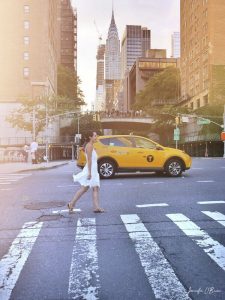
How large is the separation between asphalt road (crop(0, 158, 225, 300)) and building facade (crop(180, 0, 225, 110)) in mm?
62121

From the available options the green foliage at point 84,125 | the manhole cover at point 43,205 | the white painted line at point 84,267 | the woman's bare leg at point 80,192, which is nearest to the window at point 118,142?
the manhole cover at point 43,205

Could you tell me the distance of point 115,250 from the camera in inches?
227

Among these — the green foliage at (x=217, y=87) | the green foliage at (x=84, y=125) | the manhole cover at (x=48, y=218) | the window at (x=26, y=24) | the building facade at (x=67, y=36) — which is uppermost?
the building facade at (x=67, y=36)

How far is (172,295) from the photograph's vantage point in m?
4.02

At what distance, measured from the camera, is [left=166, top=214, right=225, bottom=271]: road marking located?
17.5 feet

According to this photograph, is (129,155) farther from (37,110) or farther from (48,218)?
(37,110)

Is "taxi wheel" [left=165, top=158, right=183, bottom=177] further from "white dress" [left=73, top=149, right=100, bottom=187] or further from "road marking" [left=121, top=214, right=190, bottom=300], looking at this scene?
"road marking" [left=121, top=214, right=190, bottom=300]

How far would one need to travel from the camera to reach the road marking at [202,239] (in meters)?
5.34

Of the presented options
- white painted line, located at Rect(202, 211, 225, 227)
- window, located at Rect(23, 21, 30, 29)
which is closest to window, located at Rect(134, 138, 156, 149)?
white painted line, located at Rect(202, 211, 225, 227)

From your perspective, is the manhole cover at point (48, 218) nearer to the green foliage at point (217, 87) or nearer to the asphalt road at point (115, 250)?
the asphalt road at point (115, 250)

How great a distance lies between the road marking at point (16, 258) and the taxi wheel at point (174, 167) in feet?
37.3

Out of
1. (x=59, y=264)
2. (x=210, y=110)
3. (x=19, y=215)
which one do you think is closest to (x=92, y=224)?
(x=19, y=215)

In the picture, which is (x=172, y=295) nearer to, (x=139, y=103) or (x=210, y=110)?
(x=210, y=110)

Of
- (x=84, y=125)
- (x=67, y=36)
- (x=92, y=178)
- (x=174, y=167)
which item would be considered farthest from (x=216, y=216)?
(x=67, y=36)
